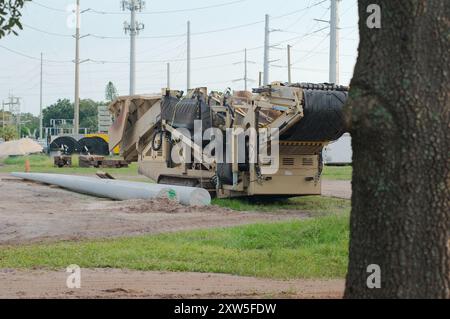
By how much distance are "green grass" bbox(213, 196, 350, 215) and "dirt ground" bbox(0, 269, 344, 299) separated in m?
9.63

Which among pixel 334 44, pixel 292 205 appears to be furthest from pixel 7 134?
pixel 292 205

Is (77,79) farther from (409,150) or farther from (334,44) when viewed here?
(409,150)

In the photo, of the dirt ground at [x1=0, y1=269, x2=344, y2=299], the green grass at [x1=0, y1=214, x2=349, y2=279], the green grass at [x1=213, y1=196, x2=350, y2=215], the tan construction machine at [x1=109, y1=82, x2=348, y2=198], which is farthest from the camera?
the green grass at [x1=213, y1=196, x2=350, y2=215]

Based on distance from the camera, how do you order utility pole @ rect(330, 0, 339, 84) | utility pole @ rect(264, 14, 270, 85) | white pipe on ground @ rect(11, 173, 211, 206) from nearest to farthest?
white pipe on ground @ rect(11, 173, 211, 206) → utility pole @ rect(330, 0, 339, 84) → utility pole @ rect(264, 14, 270, 85)

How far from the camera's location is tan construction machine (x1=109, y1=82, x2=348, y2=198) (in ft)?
59.3

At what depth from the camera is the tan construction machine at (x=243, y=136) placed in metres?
18.1

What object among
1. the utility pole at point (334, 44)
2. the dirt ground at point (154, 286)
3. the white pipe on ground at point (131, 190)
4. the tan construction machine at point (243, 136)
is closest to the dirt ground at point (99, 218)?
the white pipe on ground at point (131, 190)

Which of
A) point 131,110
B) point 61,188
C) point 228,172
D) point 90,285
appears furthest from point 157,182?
point 90,285

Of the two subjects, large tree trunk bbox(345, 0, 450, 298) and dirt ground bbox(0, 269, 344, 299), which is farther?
dirt ground bbox(0, 269, 344, 299)

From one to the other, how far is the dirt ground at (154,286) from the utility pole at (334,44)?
22.0 metres

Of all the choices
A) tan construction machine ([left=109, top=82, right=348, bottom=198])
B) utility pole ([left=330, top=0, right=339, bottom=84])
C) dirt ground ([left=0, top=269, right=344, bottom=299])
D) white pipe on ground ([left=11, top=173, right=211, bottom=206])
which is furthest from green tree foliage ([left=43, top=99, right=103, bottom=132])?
dirt ground ([left=0, top=269, right=344, bottom=299])

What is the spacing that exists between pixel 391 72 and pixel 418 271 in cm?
131

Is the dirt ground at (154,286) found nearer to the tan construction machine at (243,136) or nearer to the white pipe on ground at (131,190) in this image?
the tan construction machine at (243,136)

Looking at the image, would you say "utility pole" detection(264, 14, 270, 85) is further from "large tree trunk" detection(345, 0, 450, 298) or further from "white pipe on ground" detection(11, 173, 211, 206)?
"large tree trunk" detection(345, 0, 450, 298)
